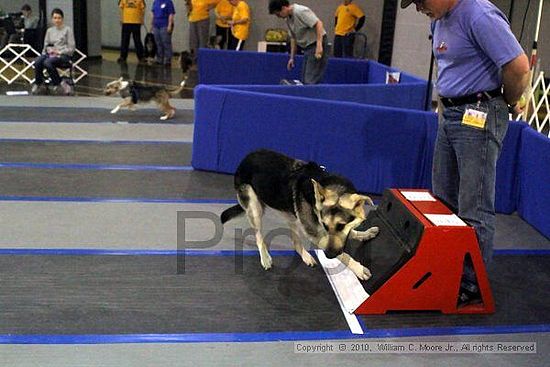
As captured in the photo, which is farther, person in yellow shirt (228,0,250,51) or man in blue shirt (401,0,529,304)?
person in yellow shirt (228,0,250,51)

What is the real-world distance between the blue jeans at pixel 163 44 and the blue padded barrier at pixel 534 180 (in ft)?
37.8

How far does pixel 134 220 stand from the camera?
15.3ft

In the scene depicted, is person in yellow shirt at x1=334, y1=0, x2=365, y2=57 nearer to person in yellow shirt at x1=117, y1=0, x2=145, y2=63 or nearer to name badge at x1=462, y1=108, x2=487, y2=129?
person in yellow shirt at x1=117, y1=0, x2=145, y2=63

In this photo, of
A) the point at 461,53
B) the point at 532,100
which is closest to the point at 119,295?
the point at 461,53

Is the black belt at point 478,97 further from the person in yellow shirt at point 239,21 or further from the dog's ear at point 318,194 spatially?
the person in yellow shirt at point 239,21

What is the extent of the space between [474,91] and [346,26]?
1134cm

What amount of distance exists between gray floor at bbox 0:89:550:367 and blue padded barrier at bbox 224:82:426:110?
1222mm

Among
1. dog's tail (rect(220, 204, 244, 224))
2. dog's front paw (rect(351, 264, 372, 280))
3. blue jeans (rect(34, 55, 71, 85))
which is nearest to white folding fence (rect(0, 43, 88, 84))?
blue jeans (rect(34, 55, 71, 85))

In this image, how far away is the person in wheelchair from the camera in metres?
10.2

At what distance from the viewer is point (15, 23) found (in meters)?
14.7

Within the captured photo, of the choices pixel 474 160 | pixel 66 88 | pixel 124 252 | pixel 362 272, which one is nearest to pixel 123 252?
pixel 124 252

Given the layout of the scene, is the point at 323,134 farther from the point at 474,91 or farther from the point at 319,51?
the point at 319,51

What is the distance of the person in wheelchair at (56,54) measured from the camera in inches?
402

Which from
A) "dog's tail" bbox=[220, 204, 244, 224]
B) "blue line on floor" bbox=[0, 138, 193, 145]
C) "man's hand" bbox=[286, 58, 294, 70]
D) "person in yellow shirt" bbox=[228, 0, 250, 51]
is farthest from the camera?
"person in yellow shirt" bbox=[228, 0, 250, 51]
